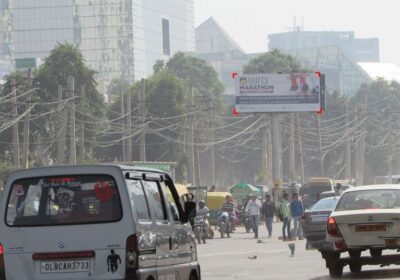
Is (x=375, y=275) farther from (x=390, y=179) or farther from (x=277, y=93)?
(x=390, y=179)

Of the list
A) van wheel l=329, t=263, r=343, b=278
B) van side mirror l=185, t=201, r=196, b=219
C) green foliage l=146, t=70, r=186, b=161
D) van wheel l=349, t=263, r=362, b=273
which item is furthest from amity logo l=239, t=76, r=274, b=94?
van side mirror l=185, t=201, r=196, b=219

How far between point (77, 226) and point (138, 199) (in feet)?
2.33

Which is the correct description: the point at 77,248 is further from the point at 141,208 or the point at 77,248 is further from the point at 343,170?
the point at 343,170

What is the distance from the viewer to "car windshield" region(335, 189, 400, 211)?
2106 centimetres

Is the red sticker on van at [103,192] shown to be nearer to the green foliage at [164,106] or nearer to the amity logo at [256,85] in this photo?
the amity logo at [256,85]

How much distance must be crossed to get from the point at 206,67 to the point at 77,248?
6176 inches

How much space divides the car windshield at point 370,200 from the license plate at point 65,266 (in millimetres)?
9554

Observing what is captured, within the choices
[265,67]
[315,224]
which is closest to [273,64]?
[265,67]

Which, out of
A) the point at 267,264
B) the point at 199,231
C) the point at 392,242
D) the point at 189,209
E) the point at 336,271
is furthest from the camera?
the point at 199,231

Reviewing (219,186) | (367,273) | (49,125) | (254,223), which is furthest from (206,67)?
(367,273)

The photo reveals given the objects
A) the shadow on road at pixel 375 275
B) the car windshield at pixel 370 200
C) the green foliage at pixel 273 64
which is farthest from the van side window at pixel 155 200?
the green foliage at pixel 273 64

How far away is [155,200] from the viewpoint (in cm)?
1336

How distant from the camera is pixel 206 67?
169 m

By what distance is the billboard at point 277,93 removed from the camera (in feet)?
292
